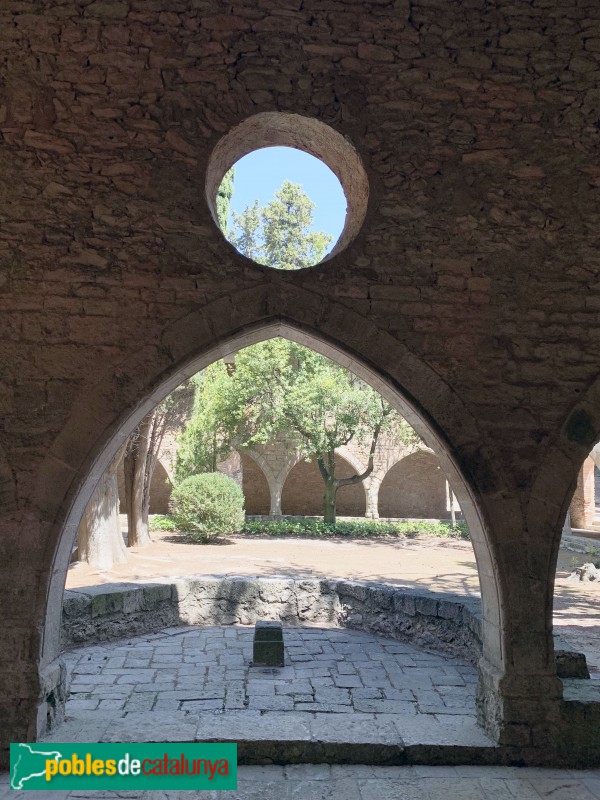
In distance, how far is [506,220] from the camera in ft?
14.2

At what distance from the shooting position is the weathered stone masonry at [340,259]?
12.6ft

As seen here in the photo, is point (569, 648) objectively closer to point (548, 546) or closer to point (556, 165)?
point (548, 546)

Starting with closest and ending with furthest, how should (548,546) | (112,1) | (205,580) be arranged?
(548,546) < (112,1) < (205,580)

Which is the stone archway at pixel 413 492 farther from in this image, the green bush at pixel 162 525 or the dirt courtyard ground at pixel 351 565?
the green bush at pixel 162 525

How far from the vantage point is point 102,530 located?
33.8ft

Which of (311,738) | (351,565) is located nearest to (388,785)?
(311,738)

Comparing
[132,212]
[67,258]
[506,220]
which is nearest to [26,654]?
[67,258]

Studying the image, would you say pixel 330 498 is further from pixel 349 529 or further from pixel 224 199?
pixel 224 199

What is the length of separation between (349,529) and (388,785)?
13.7 meters

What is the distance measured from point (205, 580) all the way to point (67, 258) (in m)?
4.81

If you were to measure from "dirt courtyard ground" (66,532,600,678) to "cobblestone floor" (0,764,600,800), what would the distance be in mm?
2713

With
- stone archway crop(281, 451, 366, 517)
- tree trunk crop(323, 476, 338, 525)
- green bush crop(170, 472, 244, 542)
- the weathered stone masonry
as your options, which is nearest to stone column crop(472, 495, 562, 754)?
the weathered stone masonry

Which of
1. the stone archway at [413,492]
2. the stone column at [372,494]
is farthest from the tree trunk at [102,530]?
the stone archway at [413,492]

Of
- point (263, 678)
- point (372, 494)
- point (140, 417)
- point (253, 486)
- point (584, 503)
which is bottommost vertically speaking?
point (263, 678)
